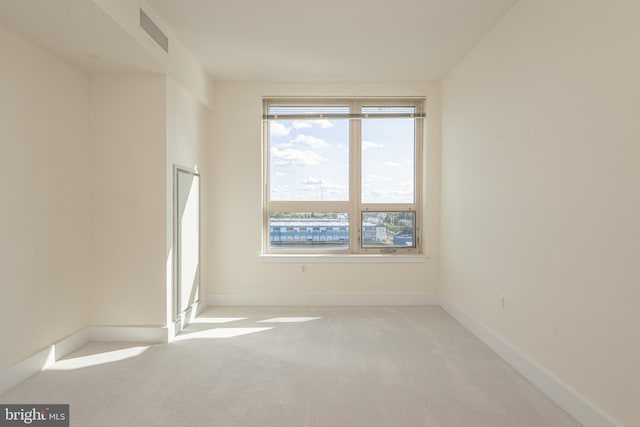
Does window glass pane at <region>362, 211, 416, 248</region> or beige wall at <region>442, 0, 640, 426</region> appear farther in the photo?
window glass pane at <region>362, 211, 416, 248</region>

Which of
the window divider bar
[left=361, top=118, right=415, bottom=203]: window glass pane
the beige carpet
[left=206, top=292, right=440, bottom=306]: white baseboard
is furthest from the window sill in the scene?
the window divider bar

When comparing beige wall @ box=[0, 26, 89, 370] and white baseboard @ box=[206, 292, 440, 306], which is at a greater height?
beige wall @ box=[0, 26, 89, 370]

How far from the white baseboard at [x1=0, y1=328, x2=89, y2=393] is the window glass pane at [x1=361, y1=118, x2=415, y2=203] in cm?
349

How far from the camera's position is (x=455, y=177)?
4258mm

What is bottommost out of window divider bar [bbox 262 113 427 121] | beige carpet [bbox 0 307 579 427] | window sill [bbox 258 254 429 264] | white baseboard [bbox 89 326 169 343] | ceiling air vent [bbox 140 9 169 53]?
beige carpet [bbox 0 307 579 427]

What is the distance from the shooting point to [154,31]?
3.05m

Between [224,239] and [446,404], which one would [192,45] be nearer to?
[224,239]

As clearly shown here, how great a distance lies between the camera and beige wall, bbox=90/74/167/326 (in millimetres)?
3443

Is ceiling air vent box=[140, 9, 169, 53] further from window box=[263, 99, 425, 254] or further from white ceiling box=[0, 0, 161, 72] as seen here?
window box=[263, 99, 425, 254]

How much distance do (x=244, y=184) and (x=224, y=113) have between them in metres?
0.95

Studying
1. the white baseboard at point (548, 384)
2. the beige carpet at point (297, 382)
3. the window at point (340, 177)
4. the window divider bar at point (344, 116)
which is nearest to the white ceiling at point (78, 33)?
the window divider bar at point (344, 116)

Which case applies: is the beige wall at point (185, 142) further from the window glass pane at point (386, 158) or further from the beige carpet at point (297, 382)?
the window glass pane at point (386, 158)

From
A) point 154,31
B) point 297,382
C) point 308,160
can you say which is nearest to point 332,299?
point 308,160

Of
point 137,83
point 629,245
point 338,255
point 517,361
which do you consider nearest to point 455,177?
point 338,255
